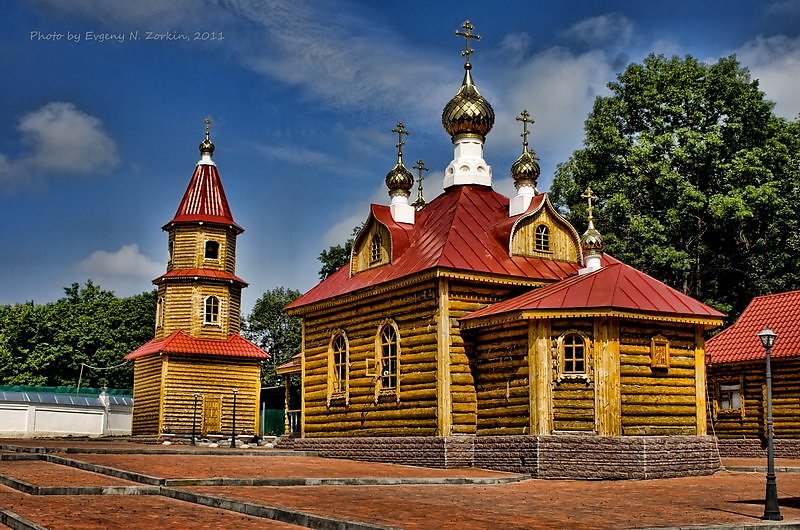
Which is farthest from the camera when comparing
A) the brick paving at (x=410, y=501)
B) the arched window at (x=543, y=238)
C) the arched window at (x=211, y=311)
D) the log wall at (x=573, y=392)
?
the arched window at (x=211, y=311)

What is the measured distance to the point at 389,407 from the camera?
27266mm

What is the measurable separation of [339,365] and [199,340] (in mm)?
17823

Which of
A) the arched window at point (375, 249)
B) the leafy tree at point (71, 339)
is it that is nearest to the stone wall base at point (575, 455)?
the arched window at point (375, 249)

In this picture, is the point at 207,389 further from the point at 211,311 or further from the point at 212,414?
the point at 211,311

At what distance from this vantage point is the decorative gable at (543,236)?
1086 inches

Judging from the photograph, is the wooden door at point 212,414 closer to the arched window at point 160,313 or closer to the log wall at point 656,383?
the arched window at point 160,313

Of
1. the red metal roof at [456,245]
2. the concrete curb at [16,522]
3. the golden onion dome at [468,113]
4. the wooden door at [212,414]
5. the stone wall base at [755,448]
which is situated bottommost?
the concrete curb at [16,522]

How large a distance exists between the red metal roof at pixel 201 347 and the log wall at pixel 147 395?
2.02 ft

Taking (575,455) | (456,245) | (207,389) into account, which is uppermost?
(456,245)

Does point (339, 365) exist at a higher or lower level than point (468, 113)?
lower

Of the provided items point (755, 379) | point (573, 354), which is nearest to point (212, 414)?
point (755, 379)

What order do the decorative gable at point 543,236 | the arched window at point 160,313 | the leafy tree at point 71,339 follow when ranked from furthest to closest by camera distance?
the leafy tree at point 71,339 → the arched window at point 160,313 → the decorative gable at point 543,236

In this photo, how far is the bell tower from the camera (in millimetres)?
46656

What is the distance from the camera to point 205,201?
4803 centimetres
